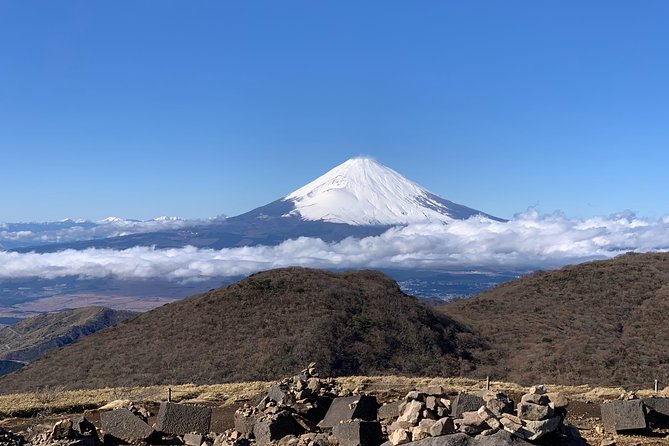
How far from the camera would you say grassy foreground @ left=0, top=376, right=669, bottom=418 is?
16297 mm

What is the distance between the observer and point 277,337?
3203cm

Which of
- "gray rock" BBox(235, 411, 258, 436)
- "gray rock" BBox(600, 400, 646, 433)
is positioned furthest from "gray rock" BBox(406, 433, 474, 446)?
"gray rock" BBox(600, 400, 646, 433)

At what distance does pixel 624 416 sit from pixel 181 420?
27.2ft

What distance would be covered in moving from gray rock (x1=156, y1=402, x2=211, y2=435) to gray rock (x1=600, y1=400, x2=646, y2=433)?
299 inches

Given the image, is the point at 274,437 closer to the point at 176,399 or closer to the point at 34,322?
the point at 176,399

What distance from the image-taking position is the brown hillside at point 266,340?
29.0 meters

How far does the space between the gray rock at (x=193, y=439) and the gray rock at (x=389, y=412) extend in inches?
138

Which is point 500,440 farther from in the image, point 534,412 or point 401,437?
point 401,437

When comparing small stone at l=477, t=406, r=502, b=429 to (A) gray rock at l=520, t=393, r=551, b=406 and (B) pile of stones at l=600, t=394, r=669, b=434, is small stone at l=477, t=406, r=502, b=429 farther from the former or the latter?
(B) pile of stones at l=600, t=394, r=669, b=434

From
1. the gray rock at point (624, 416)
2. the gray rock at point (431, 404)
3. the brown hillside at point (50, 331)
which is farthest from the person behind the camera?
the brown hillside at point (50, 331)

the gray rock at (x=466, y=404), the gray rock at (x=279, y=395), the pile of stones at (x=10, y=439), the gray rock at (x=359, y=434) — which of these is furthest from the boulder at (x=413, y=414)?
the pile of stones at (x=10, y=439)

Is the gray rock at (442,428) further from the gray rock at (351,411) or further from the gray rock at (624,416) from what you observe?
the gray rock at (624,416)

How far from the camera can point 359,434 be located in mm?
9000

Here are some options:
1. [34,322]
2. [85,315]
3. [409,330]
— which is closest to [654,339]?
[409,330]
